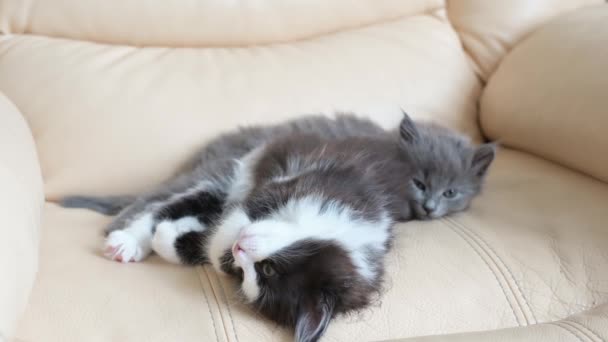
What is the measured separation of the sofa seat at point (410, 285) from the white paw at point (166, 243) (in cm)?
4

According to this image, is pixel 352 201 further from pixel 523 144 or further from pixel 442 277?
pixel 523 144

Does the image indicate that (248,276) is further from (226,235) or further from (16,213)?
(16,213)

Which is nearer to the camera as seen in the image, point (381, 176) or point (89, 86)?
point (381, 176)

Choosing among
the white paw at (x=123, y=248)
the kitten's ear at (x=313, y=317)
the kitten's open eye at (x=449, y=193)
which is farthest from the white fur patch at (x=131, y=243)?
the kitten's open eye at (x=449, y=193)

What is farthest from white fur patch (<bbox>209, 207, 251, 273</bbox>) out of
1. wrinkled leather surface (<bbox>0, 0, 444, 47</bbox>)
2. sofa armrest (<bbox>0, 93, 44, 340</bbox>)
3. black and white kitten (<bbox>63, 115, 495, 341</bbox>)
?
wrinkled leather surface (<bbox>0, 0, 444, 47</bbox>)

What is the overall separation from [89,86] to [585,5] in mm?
1623

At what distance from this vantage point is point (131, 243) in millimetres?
1231

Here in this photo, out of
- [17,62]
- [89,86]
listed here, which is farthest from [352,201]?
[17,62]

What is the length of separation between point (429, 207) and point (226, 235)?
2.02 feet

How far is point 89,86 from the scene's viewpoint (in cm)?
158

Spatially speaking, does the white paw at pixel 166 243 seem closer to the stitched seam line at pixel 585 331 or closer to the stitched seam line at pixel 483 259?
the stitched seam line at pixel 483 259

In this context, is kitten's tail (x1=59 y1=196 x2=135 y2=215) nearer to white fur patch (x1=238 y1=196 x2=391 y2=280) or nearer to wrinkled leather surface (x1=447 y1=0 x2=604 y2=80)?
white fur patch (x1=238 y1=196 x2=391 y2=280)

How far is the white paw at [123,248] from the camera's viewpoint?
121cm

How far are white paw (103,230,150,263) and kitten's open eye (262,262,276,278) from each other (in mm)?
322
